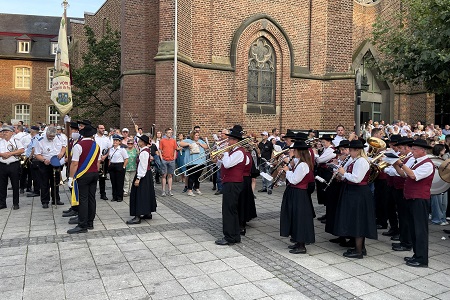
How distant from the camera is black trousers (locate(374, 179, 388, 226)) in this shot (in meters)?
7.86

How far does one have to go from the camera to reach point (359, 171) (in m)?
5.95

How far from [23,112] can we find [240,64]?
3061 centimetres

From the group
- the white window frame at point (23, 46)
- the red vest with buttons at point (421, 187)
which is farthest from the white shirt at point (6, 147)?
the white window frame at point (23, 46)

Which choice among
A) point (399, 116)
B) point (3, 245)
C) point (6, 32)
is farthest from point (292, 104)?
point (6, 32)

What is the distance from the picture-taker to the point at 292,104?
1894 centimetres

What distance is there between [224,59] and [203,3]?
2518 mm

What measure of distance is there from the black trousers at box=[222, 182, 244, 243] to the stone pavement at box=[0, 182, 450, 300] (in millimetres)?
244

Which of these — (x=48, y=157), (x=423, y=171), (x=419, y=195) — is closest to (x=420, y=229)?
(x=419, y=195)

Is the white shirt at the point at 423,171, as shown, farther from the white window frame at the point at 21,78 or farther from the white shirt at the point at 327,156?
Result: the white window frame at the point at 21,78

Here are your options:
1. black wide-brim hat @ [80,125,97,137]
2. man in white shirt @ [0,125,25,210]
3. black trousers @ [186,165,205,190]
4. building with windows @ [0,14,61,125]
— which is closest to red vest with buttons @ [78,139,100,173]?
black wide-brim hat @ [80,125,97,137]

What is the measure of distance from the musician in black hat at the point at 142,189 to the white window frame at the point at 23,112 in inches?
1416

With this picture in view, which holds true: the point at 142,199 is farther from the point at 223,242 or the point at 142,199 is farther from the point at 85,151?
the point at 223,242

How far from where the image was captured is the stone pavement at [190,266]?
15.5ft

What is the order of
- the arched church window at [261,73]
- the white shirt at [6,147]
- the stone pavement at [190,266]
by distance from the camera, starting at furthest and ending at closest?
the arched church window at [261,73]
the white shirt at [6,147]
the stone pavement at [190,266]
